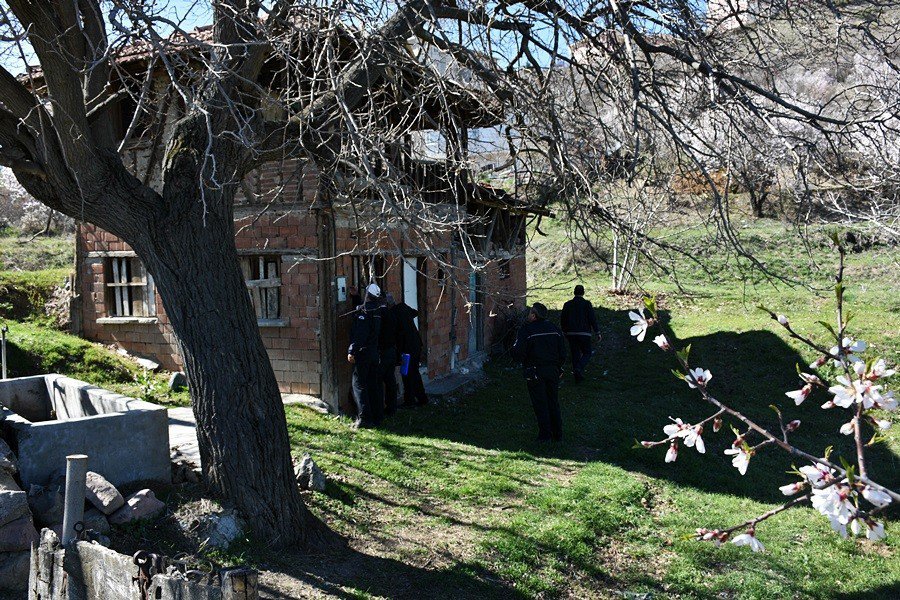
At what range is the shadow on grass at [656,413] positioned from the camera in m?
9.59

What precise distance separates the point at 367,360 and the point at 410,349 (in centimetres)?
113

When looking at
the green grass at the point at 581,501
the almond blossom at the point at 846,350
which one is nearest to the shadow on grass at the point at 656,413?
the green grass at the point at 581,501

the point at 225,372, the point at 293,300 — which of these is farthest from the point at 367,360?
the point at 225,372

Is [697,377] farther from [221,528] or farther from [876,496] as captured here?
[221,528]

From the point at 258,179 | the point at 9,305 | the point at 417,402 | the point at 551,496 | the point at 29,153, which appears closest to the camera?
the point at 29,153

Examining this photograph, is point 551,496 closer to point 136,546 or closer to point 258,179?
point 136,546

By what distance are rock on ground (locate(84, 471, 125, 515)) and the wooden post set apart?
Result: 8.79 feet

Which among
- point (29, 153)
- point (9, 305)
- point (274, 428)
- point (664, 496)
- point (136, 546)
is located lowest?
point (664, 496)

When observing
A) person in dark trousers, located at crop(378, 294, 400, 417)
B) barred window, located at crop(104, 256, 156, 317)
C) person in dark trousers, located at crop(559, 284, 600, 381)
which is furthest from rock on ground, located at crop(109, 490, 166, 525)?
person in dark trousers, located at crop(559, 284, 600, 381)

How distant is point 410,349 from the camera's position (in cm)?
1109

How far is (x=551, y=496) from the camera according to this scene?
7863mm

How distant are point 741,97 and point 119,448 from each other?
5795mm

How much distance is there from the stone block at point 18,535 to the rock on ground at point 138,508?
0.55 m

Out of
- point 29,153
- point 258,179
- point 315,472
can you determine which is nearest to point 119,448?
point 315,472
